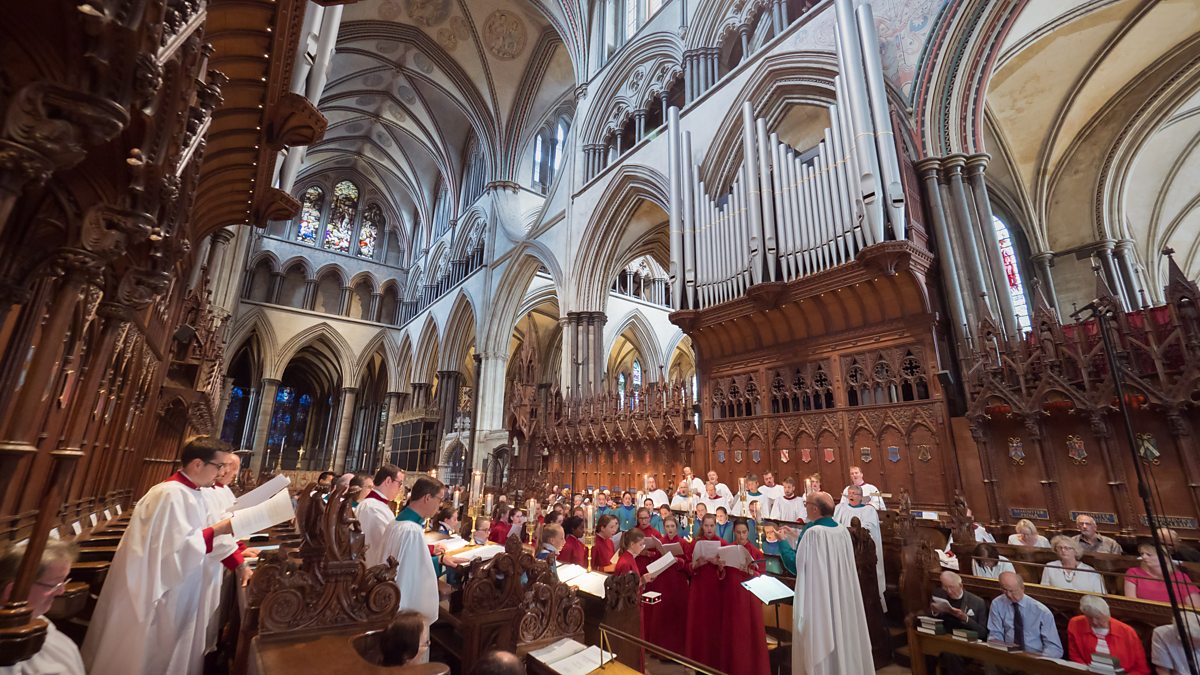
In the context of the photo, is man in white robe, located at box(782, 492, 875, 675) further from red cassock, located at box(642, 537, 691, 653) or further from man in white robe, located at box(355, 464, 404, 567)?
man in white robe, located at box(355, 464, 404, 567)

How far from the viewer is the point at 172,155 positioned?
2355 millimetres

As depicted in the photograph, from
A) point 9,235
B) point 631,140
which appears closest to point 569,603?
point 9,235

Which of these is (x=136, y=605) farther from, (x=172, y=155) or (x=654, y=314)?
(x=654, y=314)

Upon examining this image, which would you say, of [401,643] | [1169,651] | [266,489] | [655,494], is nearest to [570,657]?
[401,643]

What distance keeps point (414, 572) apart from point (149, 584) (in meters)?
1.04

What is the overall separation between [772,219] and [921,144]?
2.17 metres

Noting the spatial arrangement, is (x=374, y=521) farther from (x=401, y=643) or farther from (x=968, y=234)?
(x=968, y=234)

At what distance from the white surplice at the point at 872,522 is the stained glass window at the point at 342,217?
24789 mm

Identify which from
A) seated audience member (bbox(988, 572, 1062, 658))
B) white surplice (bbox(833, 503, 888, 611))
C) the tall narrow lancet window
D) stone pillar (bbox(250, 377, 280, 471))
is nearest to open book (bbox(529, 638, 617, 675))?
seated audience member (bbox(988, 572, 1062, 658))

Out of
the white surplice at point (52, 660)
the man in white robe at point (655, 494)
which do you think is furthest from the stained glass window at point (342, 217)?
the white surplice at point (52, 660)

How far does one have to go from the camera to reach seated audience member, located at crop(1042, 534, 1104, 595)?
365 cm

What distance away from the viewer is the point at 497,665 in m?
1.26

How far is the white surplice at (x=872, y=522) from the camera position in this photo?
14.0 feet

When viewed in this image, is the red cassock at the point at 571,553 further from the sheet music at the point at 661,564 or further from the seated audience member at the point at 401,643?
the seated audience member at the point at 401,643
